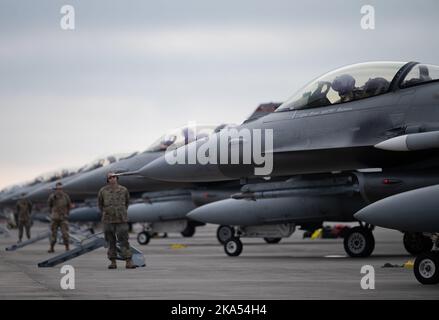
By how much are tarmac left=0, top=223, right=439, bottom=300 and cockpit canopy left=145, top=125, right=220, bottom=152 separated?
544 cm

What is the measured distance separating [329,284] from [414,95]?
4.60m

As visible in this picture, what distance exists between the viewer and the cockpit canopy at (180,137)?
1004 inches

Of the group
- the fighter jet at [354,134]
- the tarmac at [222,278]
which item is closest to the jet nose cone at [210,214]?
the tarmac at [222,278]

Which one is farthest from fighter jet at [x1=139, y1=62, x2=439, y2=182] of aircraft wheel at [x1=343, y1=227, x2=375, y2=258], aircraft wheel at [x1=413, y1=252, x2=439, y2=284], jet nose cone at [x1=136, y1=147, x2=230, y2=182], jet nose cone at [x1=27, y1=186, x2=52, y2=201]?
jet nose cone at [x1=27, y1=186, x2=52, y2=201]

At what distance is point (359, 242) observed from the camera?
1859 cm

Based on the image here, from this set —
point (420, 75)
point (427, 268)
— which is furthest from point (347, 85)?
point (427, 268)

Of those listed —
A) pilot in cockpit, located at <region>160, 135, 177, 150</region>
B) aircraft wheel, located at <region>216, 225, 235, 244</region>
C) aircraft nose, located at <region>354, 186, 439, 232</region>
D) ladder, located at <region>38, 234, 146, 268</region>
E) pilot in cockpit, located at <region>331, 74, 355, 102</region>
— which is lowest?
aircraft wheel, located at <region>216, 225, 235, 244</region>

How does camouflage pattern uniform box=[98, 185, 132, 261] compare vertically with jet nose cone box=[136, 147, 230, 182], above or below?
below

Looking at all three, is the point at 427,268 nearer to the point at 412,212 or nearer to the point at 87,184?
the point at 412,212

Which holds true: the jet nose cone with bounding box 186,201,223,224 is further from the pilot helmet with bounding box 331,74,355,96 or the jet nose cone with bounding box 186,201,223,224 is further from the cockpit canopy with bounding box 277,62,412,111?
the pilot helmet with bounding box 331,74,355,96

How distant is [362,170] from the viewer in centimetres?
1702

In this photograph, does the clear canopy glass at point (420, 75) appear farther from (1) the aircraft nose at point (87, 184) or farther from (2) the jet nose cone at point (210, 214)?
(1) the aircraft nose at point (87, 184)

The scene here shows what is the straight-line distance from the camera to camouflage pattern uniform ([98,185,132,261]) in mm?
16781
